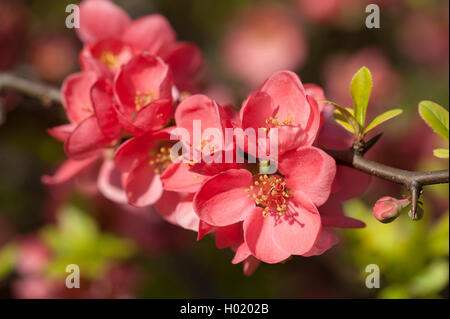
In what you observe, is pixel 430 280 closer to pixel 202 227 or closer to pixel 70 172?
pixel 202 227

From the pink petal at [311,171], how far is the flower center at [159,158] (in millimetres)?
259

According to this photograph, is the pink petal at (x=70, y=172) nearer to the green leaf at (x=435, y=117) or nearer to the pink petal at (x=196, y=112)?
the pink petal at (x=196, y=112)

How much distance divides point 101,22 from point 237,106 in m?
0.70

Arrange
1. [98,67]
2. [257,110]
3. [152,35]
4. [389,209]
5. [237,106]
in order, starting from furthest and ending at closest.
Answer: [237,106], [152,35], [98,67], [257,110], [389,209]

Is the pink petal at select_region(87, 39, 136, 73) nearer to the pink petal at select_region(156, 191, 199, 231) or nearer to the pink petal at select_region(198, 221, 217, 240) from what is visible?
the pink petal at select_region(156, 191, 199, 231)

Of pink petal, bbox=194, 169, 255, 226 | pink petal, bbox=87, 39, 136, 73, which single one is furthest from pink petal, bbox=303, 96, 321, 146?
pink petal, bbox=87, 39, 136, 73

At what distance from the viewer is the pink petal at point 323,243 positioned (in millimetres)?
824

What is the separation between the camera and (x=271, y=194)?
0.85 m

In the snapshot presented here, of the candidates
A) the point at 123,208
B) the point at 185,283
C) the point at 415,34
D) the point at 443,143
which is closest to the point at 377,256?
the point at 443,143

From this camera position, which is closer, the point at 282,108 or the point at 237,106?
the point at 282,108

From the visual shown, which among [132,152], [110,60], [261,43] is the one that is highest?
[261,43]

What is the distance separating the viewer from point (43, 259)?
1.66 meters

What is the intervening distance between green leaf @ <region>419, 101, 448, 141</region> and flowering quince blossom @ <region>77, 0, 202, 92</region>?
0.53 meters

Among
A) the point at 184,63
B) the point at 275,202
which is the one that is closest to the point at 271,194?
the point at 275,202
